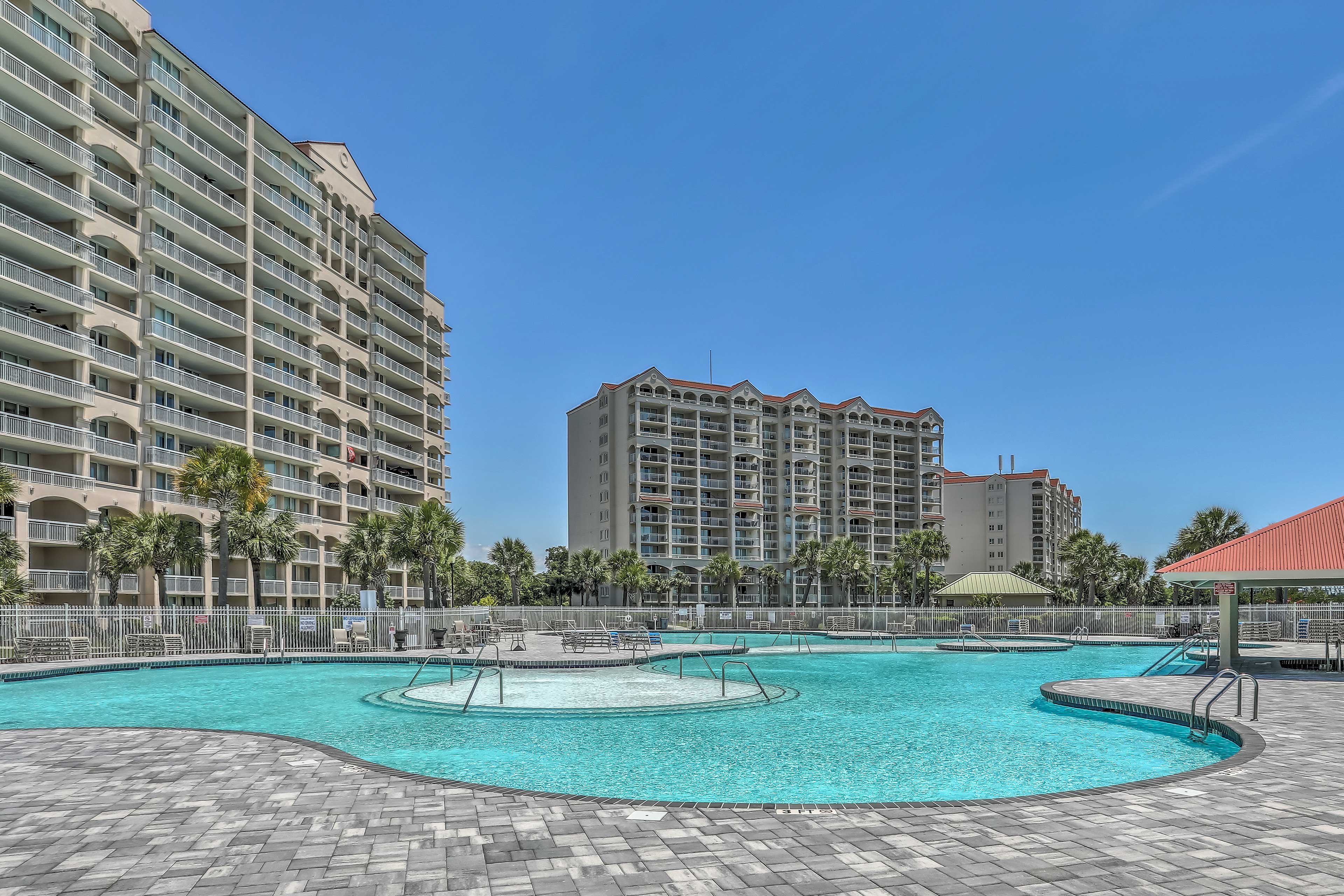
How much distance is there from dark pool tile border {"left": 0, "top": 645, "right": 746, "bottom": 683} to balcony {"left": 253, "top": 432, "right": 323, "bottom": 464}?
26889mm

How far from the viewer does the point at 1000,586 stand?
6156cm

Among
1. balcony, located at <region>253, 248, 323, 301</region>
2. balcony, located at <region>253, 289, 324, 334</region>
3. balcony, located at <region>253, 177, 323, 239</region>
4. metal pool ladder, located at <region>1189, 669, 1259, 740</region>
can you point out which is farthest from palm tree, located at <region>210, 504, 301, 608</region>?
metal pool ladder, located at <region>1189, 669, 1259, 740</region>

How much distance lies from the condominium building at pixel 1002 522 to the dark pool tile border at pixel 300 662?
387ft

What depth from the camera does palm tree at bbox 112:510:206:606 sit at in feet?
124

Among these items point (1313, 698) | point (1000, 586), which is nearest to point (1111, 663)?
point (1313, 698)

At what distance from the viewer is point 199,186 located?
49406mm

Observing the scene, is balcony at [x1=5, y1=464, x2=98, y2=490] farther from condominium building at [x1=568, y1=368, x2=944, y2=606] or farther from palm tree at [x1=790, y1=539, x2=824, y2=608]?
palm tree at [x1=790, y1=539, x2=824, y2=608]

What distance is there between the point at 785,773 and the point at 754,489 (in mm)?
87021

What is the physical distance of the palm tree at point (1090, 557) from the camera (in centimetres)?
7150

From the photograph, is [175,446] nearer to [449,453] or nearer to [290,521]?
[290,521]

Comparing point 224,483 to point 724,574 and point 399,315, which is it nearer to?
point 399,315

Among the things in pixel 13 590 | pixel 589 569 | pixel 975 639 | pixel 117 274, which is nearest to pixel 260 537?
pixel 13 590

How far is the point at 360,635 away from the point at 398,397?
40.1 m

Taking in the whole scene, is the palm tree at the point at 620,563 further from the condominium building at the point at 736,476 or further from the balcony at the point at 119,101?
the balcony at the point at 119,101
